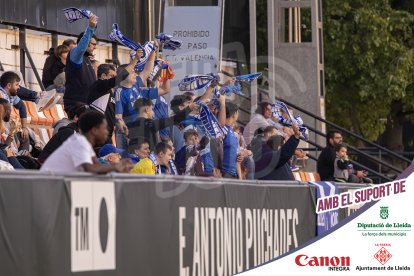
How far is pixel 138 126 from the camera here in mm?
14766

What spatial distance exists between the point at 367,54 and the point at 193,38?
18596 millimetres

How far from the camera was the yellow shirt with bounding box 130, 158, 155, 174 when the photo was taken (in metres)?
13.4

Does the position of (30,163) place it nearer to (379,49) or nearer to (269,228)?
(269,228)

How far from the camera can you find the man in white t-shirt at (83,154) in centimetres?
966

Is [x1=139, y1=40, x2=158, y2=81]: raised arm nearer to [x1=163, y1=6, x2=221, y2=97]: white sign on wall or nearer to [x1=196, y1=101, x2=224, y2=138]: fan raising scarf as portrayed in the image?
[x1=196, y1=101, x2=224, y2=138]: fan raising scarf

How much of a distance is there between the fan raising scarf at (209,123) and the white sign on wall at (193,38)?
2.76 m

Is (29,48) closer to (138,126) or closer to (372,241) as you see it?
(138,126)

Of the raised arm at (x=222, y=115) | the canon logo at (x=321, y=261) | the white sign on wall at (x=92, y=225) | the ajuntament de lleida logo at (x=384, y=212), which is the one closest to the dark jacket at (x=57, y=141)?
the white sign on wall at (x=92, y=225)

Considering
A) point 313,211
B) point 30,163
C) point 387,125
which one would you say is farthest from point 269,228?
point 387,125

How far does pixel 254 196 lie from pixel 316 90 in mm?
16046

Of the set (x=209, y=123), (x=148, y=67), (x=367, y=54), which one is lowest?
(x=209, y=123)

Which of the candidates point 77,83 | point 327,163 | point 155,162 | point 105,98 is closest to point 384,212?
point 327,163

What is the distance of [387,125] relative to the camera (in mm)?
43125

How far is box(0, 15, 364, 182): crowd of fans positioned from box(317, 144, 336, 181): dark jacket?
2078 mm
